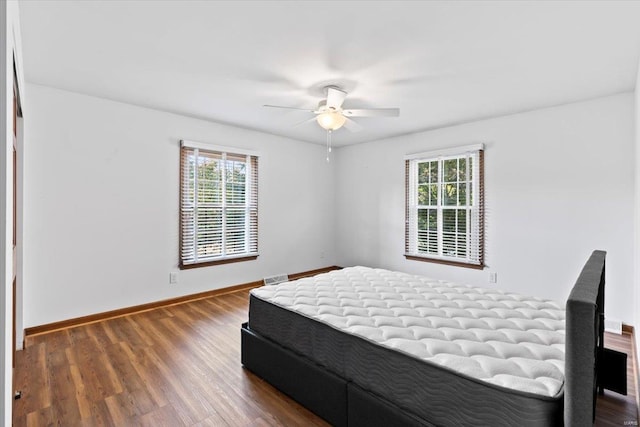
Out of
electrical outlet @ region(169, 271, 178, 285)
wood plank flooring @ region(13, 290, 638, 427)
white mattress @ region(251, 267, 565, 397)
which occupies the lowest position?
wood plank flooring @ region(13, 290, 638, 427)

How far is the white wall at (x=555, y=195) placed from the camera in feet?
10.8

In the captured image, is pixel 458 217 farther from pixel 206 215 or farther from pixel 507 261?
pixel 206 215

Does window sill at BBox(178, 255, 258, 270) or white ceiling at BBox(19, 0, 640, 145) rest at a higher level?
white ceiling at BBox(19, 0, 640, 145)

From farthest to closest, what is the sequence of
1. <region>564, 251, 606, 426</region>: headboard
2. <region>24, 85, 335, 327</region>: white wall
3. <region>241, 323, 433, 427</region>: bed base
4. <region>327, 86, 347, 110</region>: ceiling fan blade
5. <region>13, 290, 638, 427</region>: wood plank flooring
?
<region>24, 85, 335, 327</region>: white wall
<region>327, 86, 347, 110</region>: ceiling fan blade
<region>13, 290, 638, 427</region>: wood plank flooring
<region>241, 323, 433, 427</region>: bed base
<region>564, 251, 606, 426</region>: headboard

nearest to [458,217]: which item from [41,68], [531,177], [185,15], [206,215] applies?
[531,177]

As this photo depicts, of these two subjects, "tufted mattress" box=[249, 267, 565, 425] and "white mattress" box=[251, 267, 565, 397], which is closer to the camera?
"tufted mattress" box=[249, 267, 565, 425]

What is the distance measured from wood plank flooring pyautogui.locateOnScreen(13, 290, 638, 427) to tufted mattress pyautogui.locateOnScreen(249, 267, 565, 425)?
0.41m

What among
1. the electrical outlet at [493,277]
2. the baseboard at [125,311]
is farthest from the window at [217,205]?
the electrical outlet at [493,277]

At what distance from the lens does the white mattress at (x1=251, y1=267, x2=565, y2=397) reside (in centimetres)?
142

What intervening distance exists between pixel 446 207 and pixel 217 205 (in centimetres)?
334

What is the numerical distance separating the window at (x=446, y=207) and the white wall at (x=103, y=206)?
2665mm

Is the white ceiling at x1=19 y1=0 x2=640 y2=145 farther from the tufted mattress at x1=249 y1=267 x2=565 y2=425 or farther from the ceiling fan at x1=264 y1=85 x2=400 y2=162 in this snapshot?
the tufted mattress at x1=249 y1=267 x2=565 y2=425

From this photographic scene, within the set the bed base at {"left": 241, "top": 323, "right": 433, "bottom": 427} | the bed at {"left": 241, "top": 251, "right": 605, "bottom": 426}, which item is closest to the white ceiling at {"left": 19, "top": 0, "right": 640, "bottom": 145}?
the bed at {"left": 241, "top": 251, "right": 605, "bottom": 426}

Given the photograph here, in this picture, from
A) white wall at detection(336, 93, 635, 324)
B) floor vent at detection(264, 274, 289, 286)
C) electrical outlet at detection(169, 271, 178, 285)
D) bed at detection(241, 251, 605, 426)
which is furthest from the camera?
floor vent at detection(264, 274, 289, 286)
